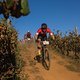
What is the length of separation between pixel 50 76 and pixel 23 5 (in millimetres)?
3190

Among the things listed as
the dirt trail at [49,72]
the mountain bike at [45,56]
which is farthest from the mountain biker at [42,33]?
the dirt trail at [49,72]

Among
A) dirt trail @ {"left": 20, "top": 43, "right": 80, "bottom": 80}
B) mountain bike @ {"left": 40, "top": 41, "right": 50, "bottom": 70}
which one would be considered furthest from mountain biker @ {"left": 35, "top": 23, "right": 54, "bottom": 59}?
dirt trail @ {"left": 20, "top": 43, "right": 80, "bottom": 80}

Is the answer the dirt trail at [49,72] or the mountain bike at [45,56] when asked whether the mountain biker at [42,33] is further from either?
the dirt trail at [49,72]

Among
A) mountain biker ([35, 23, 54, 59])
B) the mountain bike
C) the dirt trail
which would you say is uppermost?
mountain biker ([35, 23, 54, 59])

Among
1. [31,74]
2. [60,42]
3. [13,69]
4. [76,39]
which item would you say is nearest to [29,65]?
[31,74]

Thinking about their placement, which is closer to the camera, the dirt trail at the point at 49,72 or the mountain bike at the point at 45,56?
the dirt trail at the point at 49,72

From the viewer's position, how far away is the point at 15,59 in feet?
32.1

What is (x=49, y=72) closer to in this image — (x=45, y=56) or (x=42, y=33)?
(x=45, y=56)

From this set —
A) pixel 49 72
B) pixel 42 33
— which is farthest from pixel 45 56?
pixel 42 33

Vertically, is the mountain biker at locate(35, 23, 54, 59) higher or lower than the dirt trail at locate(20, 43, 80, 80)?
higher

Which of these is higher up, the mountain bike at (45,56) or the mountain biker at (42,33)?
the mountain biker at (42,33)

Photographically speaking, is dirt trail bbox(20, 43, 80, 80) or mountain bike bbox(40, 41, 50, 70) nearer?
dirt trail bbox(20, 43, 80, 80)

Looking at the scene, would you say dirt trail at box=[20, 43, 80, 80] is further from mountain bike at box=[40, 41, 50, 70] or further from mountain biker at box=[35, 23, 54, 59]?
mountain biker at box=[35, 23, 54, 59]

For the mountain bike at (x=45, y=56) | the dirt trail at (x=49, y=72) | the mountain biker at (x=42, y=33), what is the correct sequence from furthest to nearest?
the mountain bike at (x=45, y=56) → the mountain biker at (x=42, y=33) → the dirt trail at (x=49, y=72)
